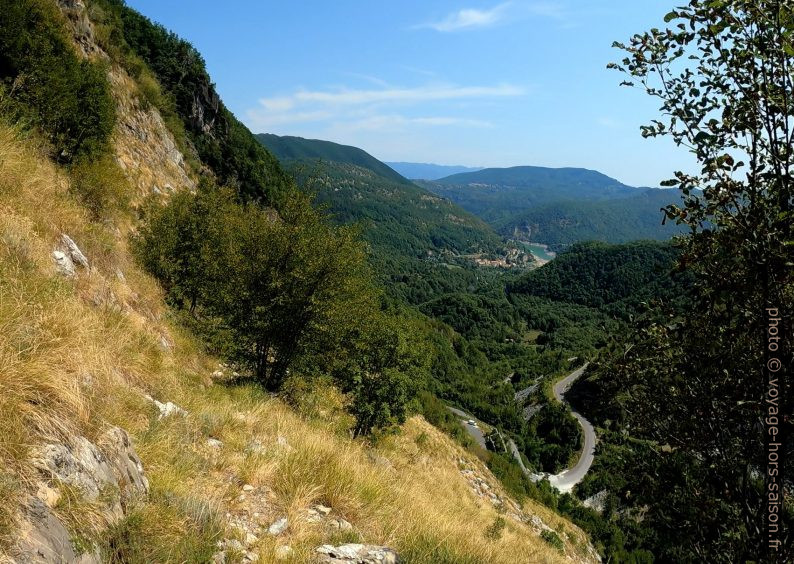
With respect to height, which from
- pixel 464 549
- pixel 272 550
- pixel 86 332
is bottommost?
pixel 464 549

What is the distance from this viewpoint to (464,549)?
5992 millimetres

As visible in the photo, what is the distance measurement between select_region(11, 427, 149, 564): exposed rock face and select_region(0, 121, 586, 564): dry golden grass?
0.11 meters

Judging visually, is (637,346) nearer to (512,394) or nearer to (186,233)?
(186,233)

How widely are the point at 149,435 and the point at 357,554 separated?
2.81 meters

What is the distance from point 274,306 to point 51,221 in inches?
284

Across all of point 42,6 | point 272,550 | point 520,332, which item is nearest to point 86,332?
point 272,550

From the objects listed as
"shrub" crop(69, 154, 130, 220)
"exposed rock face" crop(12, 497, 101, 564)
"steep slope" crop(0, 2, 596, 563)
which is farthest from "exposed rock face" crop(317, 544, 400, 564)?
"shrub" crop(69, 154, 130, 220)

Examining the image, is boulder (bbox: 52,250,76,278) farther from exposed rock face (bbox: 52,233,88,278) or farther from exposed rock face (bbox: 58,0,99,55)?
exposed rock face (bbox: 58,0,99,55)

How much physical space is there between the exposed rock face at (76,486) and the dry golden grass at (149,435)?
11cm

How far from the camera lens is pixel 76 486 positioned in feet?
11.7

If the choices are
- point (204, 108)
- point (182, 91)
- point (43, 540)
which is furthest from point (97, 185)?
point (204, 108)

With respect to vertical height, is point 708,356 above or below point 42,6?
below

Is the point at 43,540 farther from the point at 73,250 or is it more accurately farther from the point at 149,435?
the point at 73,250

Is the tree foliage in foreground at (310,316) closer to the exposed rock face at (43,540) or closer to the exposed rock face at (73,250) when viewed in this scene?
the exposed rock face at (73,250)
